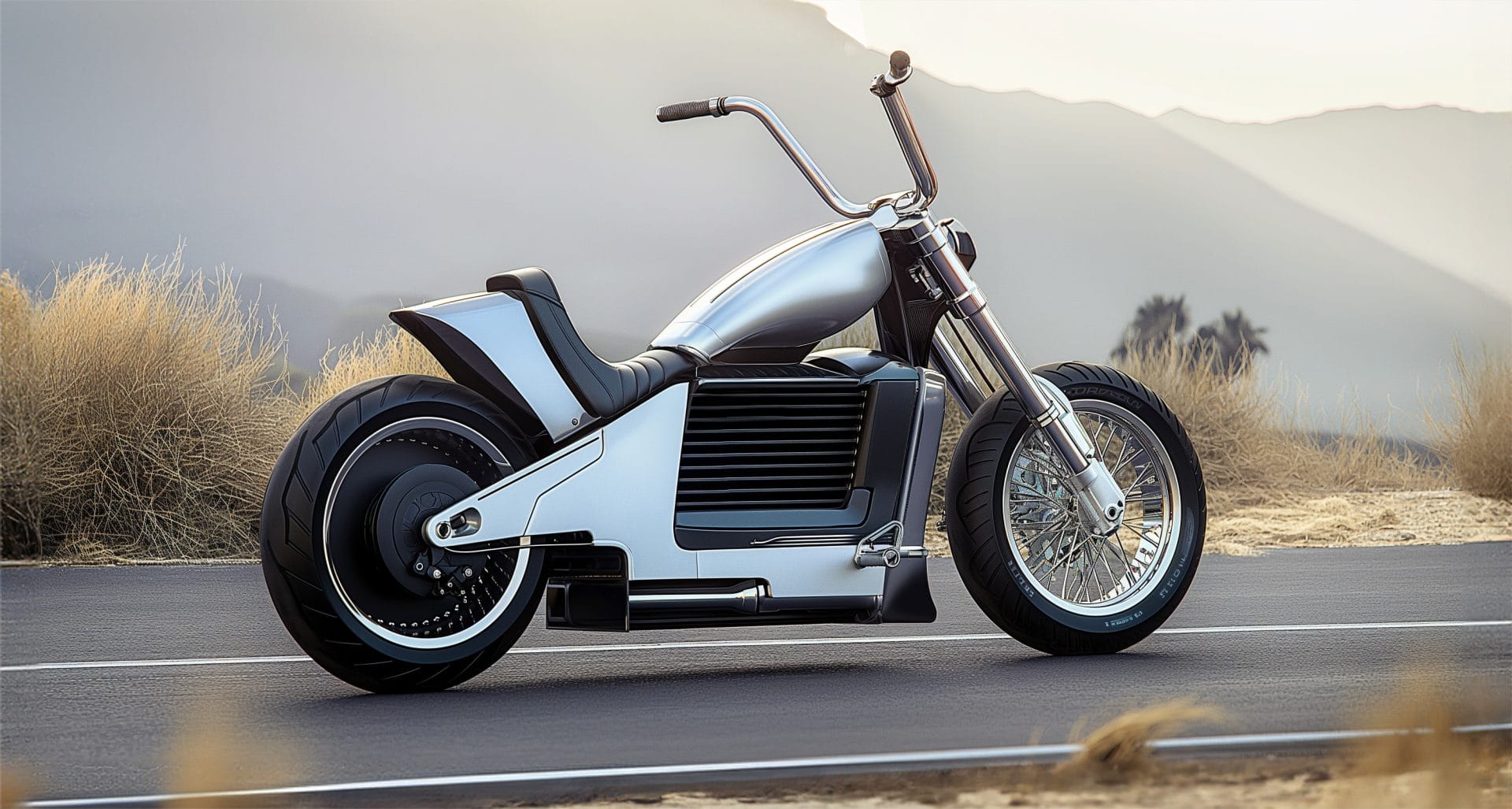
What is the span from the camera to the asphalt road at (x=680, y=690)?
10.2ft

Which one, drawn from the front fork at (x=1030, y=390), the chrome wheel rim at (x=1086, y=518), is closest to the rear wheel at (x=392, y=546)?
the front fork at (x=1030, y=390)

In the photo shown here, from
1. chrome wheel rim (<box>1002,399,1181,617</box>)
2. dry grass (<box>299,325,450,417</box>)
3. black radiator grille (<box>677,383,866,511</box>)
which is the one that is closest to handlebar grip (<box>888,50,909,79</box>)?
black radiator grille (<box>677,383,866,511</box>)

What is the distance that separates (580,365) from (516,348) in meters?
0.17

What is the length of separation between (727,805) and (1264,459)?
32.0 feet

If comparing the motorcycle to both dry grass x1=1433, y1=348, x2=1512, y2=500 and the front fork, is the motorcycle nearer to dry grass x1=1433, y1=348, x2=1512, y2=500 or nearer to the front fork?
the front fork

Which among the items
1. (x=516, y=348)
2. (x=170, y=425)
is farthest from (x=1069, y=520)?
(x=170, y=425)

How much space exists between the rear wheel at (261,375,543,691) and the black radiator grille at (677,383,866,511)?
482mm

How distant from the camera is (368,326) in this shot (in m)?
9.50

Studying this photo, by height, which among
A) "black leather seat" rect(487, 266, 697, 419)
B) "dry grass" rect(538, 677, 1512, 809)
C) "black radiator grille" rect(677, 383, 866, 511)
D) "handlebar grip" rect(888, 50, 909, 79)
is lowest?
"dry grass" rect(538, 677, 1512, 809)

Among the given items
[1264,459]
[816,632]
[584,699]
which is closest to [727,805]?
[584,699]

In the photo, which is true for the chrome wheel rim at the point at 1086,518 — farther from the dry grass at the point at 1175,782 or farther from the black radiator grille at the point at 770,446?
the dry grass at the point at 1175,782

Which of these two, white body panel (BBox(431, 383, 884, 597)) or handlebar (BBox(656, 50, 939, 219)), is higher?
handlebar (BBox(656, 50, 939, 219))

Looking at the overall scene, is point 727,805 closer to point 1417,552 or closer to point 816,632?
point 816,632

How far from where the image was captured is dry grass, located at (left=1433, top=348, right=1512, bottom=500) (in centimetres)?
1016
